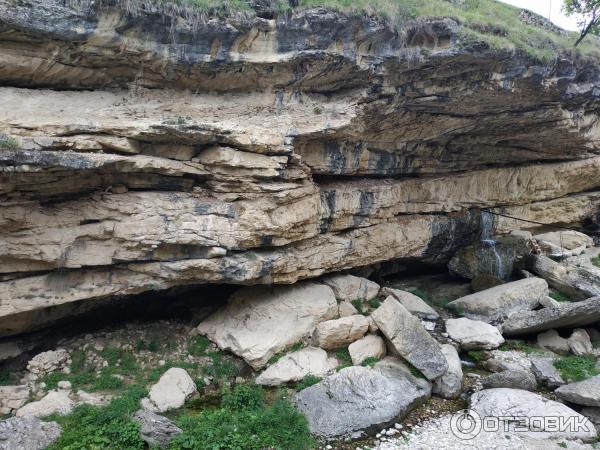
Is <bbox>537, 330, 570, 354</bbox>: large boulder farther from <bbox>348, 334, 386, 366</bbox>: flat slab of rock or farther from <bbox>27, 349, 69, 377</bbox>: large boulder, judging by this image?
<bbox>27, 349, 69, 377</bbox>: large boulder

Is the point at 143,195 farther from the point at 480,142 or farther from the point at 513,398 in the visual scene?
the point at 480,142

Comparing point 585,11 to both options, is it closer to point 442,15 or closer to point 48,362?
point 442,15

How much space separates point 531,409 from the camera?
31.9ft

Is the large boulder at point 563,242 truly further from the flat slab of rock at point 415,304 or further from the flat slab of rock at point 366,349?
the flat slab of rock at point 366,349

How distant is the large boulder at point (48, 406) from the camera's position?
29.4ft

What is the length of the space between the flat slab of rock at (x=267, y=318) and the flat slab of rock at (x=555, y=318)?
5.29 m

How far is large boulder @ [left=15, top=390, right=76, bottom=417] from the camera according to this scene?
8969mm


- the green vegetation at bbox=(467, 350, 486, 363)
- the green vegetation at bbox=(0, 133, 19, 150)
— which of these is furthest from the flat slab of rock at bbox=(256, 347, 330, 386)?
the green vegetation at bbox=(0, 133, 19, 150)

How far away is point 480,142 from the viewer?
16016 mm

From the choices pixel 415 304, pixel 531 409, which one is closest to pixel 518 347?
pixel 531 409

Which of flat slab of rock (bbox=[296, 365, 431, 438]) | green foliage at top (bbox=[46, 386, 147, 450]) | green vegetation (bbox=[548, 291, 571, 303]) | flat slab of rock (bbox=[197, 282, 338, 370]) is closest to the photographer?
green foliage at top (bbox=[46, 386, 147, 450])

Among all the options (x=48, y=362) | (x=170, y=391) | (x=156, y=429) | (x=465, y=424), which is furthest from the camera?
(x=48, y=362)

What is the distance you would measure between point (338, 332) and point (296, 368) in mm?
1530

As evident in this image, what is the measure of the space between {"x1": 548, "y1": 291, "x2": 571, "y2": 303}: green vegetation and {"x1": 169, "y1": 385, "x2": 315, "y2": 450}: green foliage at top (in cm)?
990
